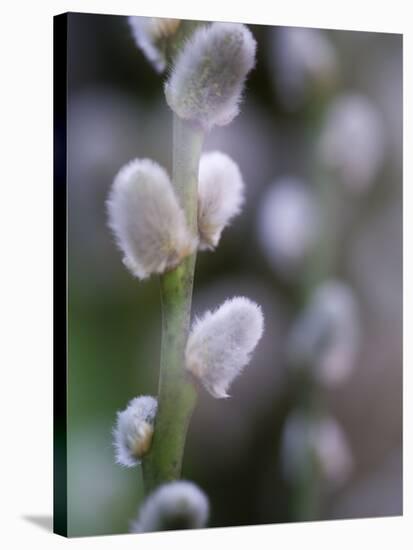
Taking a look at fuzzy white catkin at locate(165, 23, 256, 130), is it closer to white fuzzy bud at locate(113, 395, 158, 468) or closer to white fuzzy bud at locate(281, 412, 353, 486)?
white fuzzy bud at locate(113, 395, 158, 468)

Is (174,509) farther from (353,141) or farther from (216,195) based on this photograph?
(353,141)

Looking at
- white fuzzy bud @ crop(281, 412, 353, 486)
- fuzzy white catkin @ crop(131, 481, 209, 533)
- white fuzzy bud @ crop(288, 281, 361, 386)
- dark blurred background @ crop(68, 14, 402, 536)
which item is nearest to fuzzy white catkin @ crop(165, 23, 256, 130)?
dark blurred background @ crop(68, 14, 402, 536)

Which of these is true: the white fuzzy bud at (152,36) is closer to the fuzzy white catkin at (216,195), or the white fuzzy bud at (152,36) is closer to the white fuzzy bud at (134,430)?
the fuzzy white catkin at (216,195)

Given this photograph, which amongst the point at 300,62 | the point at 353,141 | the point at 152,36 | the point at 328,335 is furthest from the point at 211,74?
the point at 328,335

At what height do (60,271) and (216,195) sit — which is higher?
(216,195)

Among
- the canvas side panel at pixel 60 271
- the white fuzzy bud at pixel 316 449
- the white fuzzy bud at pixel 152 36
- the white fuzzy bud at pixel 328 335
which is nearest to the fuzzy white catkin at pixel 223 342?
the white fuzzy bud at pixel 328 335

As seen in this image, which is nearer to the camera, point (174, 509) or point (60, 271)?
point (60, 271)

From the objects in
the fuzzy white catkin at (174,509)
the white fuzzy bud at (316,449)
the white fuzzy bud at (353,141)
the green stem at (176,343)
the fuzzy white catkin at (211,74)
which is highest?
the fuzzy white catkin at (211,74)
